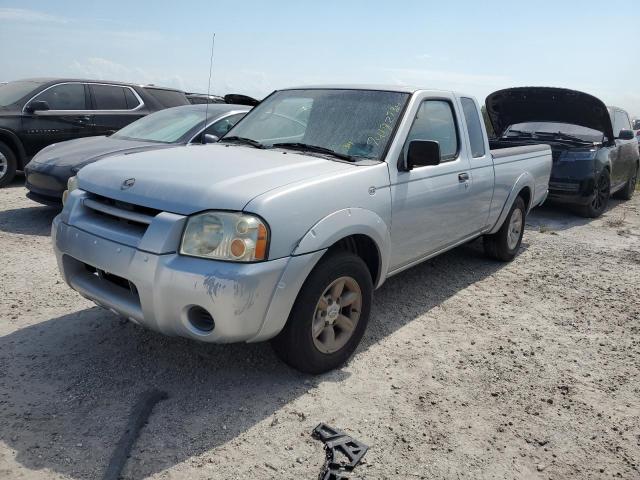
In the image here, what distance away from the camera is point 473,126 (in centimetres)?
489

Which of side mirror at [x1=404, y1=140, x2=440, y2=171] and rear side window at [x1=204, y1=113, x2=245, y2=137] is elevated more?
side mirror at [x1=404, y1=140, x2=440, y2=171]

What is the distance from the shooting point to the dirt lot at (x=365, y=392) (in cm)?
259

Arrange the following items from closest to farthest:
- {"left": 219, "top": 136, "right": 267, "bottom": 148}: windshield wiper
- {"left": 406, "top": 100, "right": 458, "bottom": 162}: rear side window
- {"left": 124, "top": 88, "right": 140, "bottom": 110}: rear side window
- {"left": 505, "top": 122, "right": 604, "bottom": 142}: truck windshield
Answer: {"left": 219, "top": 136, "right": 267, "bottom": 148}: windshield wiper < {"left": 406, "top": 100, "right": 458, "bottom": 162}: rear side window < {"left": 505, "top": 122, "right": 604, "bottom": 142}: truck windshield < {"left": 124, "top": 88, "right": 140, "bottom": 110}: rear side window

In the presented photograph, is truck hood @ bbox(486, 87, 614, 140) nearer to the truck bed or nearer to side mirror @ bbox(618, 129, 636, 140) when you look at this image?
side mirror @ bbox(618, 129, 636, 140)

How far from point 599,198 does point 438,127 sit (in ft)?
18.8

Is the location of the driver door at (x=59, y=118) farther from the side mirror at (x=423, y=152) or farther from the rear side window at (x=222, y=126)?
the side mirror at (x=423, y=152)

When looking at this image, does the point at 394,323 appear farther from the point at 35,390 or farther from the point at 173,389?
the point at 35,390

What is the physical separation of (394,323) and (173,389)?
1.80 metres

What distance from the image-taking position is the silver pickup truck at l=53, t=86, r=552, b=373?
273 cm

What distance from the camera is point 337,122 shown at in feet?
12.9

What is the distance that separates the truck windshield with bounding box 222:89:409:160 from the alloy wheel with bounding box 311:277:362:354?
92 cm

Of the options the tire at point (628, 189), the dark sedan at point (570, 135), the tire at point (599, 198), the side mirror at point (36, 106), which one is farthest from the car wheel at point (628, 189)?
the side mirror at point (36, 106)

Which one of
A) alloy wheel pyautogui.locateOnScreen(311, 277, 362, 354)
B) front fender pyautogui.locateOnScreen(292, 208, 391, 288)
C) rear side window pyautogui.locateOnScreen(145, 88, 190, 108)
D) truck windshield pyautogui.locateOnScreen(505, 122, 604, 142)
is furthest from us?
rear side window pyautogui.locateOnScreen(145, 88, 190, 108)

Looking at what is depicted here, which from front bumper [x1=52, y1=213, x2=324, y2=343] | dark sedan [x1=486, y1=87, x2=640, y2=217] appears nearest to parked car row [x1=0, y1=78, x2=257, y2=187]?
dark sedan [x1=486, y1=87, x2=640, y2=217]
